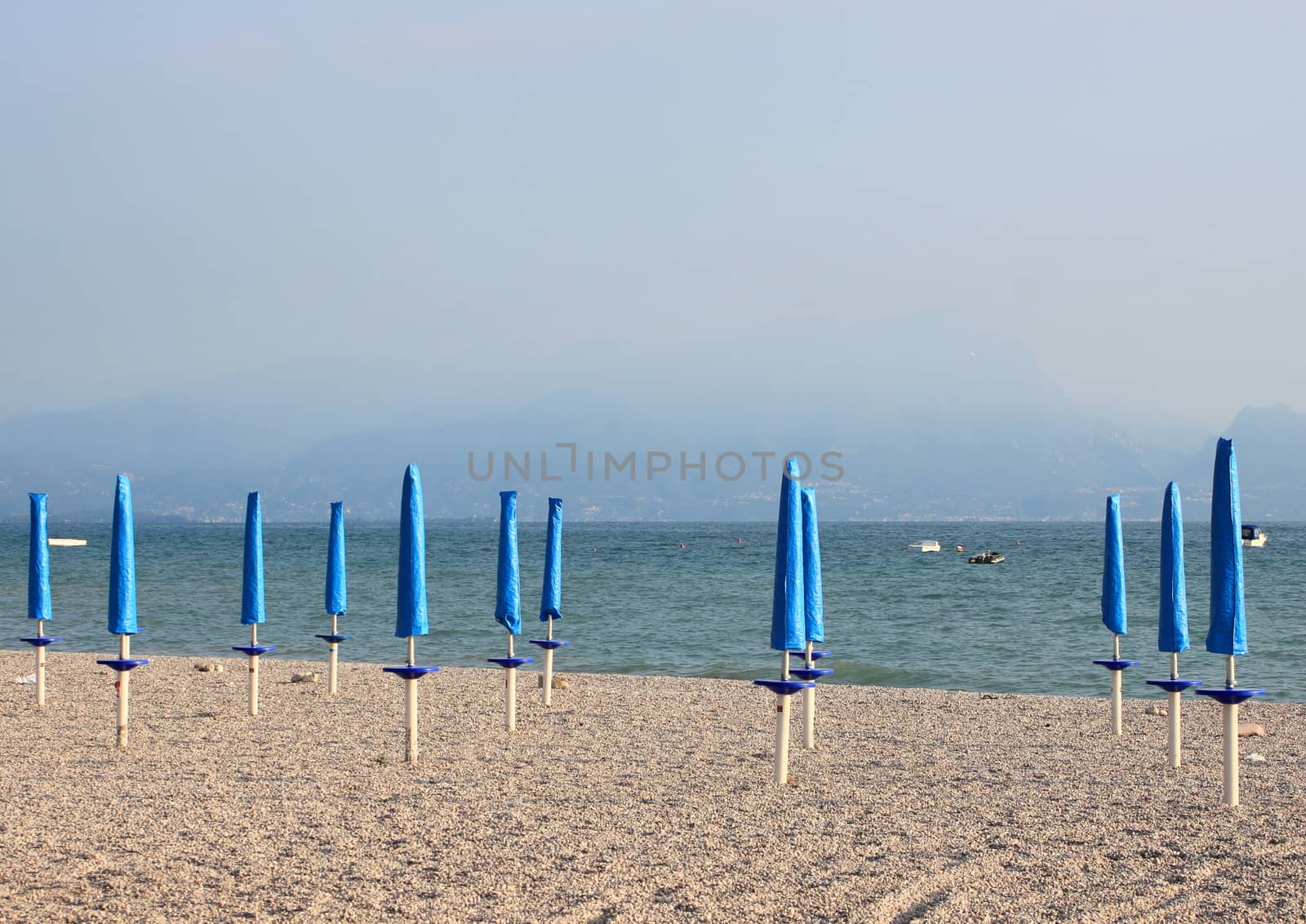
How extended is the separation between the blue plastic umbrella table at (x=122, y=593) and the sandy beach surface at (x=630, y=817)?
633mm

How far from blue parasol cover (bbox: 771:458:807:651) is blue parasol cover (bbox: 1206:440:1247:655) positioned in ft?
10.3

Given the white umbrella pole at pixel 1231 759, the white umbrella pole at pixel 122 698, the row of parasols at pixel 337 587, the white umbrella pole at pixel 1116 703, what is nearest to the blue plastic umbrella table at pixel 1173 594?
the white umbrella pole at pixel 1231 759

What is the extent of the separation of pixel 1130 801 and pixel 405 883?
605 centimetres

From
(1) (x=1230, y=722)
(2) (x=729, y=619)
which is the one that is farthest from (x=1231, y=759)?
(2) (x=729, y=619)

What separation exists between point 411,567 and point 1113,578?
23.8 feet

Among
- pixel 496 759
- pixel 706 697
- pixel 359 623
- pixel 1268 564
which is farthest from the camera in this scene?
pixel 1268 564

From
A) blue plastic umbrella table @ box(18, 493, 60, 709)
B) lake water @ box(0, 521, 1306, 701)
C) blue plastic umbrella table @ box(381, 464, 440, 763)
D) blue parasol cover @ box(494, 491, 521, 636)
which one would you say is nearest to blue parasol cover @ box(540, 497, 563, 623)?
blue parasol cover @ box(494, 491, 521, 636)

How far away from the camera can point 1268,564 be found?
218 feet

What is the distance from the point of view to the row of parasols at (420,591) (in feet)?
32.7

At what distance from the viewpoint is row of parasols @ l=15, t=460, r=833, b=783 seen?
9.95 metres

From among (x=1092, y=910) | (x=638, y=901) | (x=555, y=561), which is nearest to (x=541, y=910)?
(x=638, y=901)

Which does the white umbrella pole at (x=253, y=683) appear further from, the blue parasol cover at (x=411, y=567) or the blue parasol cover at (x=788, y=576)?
the blue parasol cover at (x=788, y=576)

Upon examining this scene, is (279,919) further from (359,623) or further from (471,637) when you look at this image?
(359,623)

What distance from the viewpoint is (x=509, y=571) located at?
42.7ft
